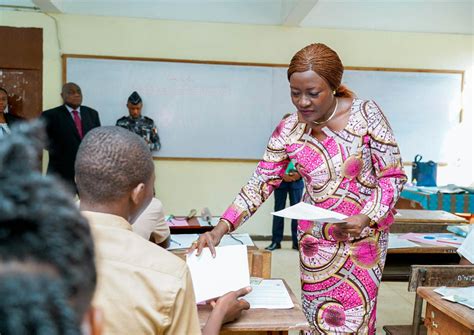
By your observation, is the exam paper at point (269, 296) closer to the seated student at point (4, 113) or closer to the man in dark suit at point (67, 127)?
the man in dark suit at point (67, 127)

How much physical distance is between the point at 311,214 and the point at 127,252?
2.57 ft

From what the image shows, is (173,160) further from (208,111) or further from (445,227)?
(445,227)

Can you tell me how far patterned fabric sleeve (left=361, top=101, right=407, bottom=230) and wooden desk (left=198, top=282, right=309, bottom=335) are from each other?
16.9 inches

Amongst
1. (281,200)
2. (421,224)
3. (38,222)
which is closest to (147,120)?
(281,200)

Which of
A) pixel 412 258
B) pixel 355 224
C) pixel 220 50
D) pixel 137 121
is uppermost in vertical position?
pixel 220 50

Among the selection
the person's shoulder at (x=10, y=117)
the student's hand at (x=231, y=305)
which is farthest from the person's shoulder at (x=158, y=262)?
the person's shoulder at (x=10, y=117)

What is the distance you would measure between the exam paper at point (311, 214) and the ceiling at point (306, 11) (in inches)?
148

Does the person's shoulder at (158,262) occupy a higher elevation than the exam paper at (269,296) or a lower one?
higher

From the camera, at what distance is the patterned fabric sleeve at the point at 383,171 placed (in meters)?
1.62

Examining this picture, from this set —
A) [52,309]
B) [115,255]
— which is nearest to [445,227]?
[115,255]

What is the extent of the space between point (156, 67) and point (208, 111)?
76 cm

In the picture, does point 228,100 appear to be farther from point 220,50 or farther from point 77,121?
point 77,121

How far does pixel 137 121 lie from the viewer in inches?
205

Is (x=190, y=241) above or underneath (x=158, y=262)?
underneath
